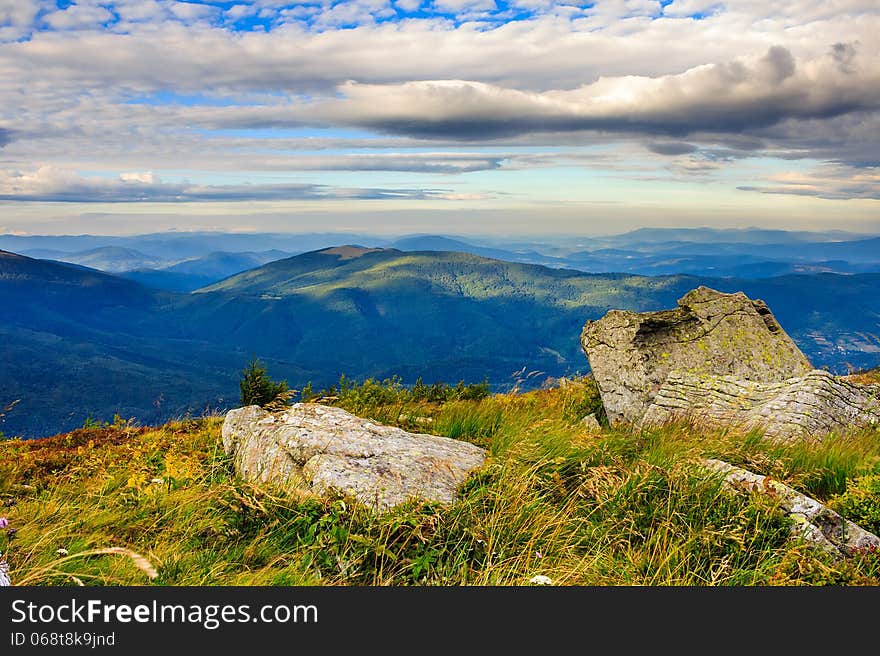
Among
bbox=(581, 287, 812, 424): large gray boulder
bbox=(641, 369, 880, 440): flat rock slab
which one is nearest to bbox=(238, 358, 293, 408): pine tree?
bbox=(581, 287, 812, 424): large gray boulder

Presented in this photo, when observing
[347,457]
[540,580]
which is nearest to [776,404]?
[540,580]

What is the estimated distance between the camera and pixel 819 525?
5.55 m

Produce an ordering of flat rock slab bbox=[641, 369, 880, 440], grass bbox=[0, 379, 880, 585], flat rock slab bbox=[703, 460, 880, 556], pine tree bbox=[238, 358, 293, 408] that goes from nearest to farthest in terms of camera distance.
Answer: grass bbox=[0, 379, 880, 585]
flat rock slab bbox=[703, 460, 880, 556]
flat rock slab bbox=[641, 369, 880, 440]
pine tree bbox=[238, 358, 293, 408]

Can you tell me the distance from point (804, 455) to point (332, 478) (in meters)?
5.95

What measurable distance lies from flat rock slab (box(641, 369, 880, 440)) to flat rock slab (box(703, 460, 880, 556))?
293cm

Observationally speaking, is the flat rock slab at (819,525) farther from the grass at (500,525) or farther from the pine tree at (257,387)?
the pine tree at (257,387)

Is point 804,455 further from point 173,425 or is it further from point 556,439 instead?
point 173,425

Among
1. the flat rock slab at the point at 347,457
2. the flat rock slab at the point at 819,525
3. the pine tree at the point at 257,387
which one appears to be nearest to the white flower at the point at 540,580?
the flat rock slab at the point at 347,457

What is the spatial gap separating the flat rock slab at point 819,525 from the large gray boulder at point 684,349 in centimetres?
630

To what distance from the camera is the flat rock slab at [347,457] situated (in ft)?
20.8

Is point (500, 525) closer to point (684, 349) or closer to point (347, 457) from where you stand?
point (347, 457)

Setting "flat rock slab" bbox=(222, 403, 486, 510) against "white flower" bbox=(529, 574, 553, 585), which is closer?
"white flower" bbox=(529, 574, 553, 585)

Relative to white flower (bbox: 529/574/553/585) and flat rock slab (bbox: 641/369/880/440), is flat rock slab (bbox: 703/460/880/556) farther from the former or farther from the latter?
flat rock slab (bbox: 641/369/880/440)

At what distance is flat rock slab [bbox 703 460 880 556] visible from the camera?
539 cm
